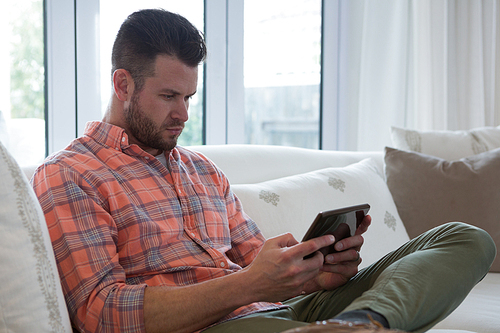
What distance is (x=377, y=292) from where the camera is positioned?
78cm

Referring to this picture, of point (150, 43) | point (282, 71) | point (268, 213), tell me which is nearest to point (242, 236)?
point (268, 213)

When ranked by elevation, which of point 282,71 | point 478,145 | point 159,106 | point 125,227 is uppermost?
point 282,71

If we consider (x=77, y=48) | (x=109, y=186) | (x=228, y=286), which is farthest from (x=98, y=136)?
(x=77, y=48)

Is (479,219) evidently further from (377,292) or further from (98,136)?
(98,136)

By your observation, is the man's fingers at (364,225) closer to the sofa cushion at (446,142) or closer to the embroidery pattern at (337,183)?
the embroidery pattern at (337,183)

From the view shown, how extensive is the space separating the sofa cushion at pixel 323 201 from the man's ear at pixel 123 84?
1.43 ft

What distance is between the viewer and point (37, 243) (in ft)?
2.43

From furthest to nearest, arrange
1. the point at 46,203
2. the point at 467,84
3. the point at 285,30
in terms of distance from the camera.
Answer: the point at 467,84 → the point at 285,30 → the point at 46,203

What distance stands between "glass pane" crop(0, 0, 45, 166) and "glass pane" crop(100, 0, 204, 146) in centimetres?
22

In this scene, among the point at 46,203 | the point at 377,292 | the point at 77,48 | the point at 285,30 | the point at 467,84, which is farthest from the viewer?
the point at 467,84

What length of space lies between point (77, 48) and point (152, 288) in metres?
1.09

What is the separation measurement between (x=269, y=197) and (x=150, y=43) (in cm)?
58

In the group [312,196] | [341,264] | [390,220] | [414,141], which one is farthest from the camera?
[414,141]

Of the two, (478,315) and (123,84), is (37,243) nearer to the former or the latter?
(123,84)
